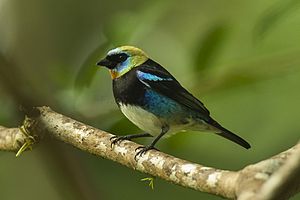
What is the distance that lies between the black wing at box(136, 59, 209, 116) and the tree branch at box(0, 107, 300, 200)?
0.43 meters

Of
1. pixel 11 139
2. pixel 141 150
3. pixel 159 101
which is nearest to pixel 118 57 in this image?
pixel 159 101

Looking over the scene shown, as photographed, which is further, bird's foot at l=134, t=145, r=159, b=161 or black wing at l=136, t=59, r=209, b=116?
black wing at l=136, t=59, r=209, b=116

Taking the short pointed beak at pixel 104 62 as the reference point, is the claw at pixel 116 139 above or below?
below

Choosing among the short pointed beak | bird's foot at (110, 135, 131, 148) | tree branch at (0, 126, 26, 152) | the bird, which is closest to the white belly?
the bird

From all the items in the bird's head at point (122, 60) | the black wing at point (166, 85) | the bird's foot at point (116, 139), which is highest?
the bird's head at point (122, 60)

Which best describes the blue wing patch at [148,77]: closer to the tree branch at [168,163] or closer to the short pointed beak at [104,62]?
the short pointed beak at [104,62]

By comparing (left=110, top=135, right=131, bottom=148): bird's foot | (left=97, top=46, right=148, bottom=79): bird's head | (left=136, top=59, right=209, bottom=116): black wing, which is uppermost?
(left=97, top=46, right=148, bottom=79): bird's head

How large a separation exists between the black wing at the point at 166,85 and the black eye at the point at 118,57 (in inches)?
4.7

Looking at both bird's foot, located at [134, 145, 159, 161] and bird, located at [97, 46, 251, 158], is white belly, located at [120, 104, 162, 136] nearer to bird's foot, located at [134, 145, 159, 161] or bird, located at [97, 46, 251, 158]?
bird, located at [97, 46, 251, 158]

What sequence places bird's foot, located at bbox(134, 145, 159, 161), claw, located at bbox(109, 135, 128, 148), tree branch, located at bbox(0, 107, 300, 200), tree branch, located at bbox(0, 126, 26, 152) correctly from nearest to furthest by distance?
tree branch, located at bbox(0, 107, 300, 200) < bird's foot, located at bbox(134, 145, 159, 161) < claw, located at bbox(109, 135, 128, 148) < tree branch, located at bbox(0, 126, 26, 152)

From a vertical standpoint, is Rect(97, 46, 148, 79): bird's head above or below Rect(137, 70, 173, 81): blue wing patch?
above

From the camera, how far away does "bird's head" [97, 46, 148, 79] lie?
308 centimetres

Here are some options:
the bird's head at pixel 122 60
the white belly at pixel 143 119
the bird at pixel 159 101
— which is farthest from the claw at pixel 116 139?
the bird's head at pixel 122 60

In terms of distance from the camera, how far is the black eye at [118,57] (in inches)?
121
